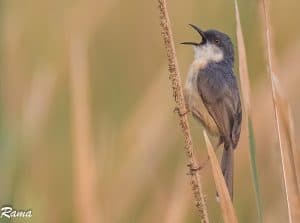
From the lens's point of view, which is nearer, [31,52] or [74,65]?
[74,65]

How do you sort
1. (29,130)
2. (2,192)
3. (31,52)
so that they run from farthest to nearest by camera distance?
(31,52), (29,130), (2,192)

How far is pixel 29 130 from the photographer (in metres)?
1.58

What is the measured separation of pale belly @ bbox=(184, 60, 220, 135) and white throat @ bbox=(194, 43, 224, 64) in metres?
0.06

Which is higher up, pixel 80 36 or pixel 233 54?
pixel 80 36

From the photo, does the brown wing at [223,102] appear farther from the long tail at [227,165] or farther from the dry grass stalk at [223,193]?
the dry grass stalk at [223,193]

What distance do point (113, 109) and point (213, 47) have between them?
0.94 feet

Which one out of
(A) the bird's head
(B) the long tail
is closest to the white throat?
(A) the bird's head

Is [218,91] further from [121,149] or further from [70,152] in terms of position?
[70,152]

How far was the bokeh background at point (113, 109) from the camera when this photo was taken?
155 centimetres

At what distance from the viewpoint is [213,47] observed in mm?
1707

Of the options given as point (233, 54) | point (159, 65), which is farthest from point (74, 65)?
point (233, 54)

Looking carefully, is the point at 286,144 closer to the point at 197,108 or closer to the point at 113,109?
the point at 197,108

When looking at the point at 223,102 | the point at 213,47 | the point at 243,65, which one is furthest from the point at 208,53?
the point at 243,65

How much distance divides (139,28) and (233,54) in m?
0.25
